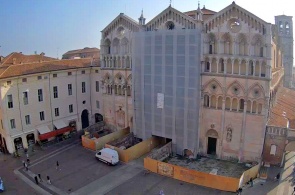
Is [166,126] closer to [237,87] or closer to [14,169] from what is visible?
[237,87]

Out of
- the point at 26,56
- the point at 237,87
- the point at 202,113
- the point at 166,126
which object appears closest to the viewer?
the point at 237,87

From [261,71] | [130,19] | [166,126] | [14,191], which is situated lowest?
[14,191]

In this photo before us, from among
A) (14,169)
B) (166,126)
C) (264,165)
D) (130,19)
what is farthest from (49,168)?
(264,165)

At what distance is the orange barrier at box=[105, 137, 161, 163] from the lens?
32197 millimetres

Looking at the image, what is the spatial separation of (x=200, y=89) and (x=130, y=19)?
1309 cm

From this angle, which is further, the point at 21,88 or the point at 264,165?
the point at 21,88

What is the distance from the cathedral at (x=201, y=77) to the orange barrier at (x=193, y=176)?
5204 millimetres

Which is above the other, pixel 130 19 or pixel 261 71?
pixel 130 19

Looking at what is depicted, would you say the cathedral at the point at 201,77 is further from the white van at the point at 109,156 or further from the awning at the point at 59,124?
the awning at the point at 59,124

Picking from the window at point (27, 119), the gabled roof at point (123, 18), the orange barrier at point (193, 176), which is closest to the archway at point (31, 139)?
the window at point (27, 119)

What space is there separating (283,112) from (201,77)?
12951 mm

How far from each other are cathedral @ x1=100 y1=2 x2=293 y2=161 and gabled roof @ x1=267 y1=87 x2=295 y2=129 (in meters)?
1.77

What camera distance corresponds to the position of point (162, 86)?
34.0m

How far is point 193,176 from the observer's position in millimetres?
27172
